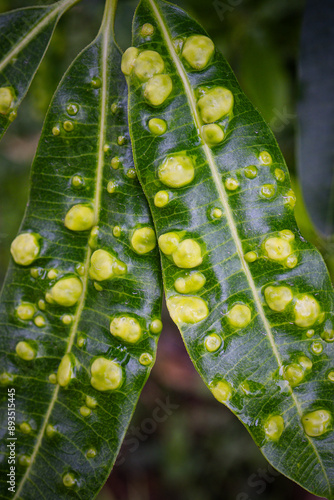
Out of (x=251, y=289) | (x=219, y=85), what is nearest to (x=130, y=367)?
(x=251, y=289)

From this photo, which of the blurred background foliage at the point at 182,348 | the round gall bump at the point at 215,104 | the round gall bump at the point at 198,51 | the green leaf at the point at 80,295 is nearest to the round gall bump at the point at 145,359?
the green leaf at the point at 80,295

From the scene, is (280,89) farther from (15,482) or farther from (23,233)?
(15,482)

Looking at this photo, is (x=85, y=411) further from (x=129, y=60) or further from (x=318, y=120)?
(x=318, y=120)

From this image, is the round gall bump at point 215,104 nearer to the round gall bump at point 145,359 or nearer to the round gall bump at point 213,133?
the round gall bump at point 213,133

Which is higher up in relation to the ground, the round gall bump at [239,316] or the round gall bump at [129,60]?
the round gall bump at [129,60]

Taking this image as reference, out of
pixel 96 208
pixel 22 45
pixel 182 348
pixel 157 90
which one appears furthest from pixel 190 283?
pixel 182 348
